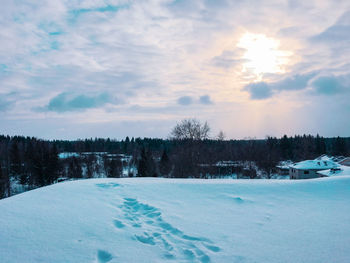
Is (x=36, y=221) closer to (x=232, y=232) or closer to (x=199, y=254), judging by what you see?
(x=199, y=254)

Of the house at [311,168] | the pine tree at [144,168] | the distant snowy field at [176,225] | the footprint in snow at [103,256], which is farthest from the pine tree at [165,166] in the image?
the footprint in snow at [103,256]

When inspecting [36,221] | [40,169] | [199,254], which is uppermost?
[36,221]

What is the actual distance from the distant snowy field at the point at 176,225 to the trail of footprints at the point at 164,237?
0.05 feet

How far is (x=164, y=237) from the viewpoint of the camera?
3705 millimetres

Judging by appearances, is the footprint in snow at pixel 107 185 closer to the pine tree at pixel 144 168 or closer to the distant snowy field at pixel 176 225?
the distant snowy field at pixel 176 225

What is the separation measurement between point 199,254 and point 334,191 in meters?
5.25

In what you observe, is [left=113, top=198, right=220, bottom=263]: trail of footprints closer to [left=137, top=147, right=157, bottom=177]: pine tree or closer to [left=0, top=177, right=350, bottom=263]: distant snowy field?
[left=0, top=177, right=350, bottom=263]: distant snowy field

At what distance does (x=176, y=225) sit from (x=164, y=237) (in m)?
0.51

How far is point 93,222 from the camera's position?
13.1ft

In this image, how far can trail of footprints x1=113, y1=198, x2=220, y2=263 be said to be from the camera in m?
3.19

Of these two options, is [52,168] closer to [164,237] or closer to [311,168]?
[164,237]

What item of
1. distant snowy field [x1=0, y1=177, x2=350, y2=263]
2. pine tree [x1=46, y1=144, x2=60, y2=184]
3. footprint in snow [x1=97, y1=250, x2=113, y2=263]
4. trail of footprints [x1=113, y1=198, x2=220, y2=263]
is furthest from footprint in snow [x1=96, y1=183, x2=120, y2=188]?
pine tree [x1=46, y1=144, x2=60, y2=184]

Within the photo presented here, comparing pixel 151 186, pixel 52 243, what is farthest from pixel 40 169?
pixel 52 243

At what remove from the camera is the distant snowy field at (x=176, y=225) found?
3.07 m
